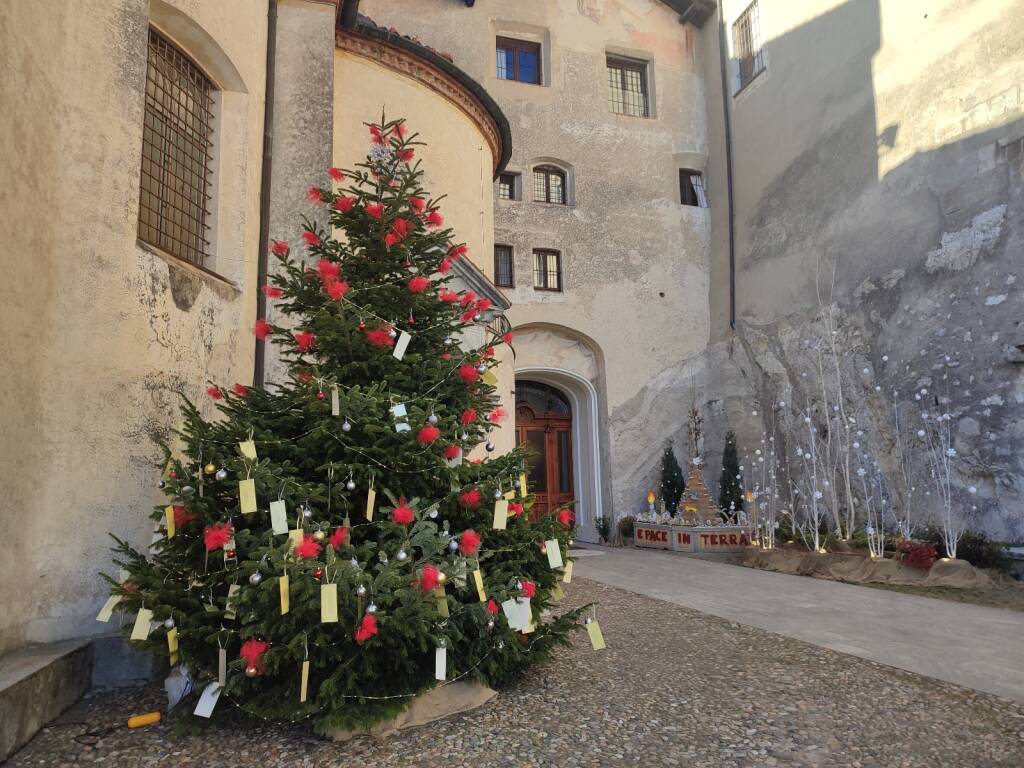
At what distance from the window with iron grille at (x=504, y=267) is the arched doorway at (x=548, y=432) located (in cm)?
248

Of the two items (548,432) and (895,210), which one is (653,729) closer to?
(895,210)

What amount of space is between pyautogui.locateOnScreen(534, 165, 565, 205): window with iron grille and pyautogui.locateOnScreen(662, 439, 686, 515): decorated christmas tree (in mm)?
6112

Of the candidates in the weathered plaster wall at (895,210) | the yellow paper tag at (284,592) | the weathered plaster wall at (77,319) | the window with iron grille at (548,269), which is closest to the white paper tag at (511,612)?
the yellow paper tag at (284,592)

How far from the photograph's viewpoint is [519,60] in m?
16.3

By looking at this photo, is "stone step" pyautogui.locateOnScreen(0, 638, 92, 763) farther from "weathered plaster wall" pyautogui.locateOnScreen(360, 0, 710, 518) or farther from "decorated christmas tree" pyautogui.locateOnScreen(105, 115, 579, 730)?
"weathered plaster wall" pyautogui.locateOnScreen(360, 0, 710, 518)

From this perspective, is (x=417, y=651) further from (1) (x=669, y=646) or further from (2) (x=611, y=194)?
(2) (x=611, y=194)

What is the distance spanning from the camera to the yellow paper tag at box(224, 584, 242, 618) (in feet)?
10.0

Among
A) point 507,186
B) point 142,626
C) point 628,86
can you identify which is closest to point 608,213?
point 507,186

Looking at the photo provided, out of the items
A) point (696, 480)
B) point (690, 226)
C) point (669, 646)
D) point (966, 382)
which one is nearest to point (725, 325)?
point (690, 226)

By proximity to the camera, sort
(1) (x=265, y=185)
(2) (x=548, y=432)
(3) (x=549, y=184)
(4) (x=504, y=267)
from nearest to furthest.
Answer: (1) (x=265, y=185), (4) (x=504, y=267), (3) (x=549, y=184), (2) (x=548, y=432)

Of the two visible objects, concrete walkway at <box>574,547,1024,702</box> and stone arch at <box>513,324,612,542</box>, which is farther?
stone arch at <box>513,324,612,542</box>

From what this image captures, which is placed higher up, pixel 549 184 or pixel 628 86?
pixel 628 86

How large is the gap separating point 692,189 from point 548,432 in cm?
679

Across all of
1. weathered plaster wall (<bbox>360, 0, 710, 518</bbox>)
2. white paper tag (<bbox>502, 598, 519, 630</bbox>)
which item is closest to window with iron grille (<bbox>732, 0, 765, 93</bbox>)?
weathered plaster wall (<bbox>360, 0, 710, 518</bbox>)
